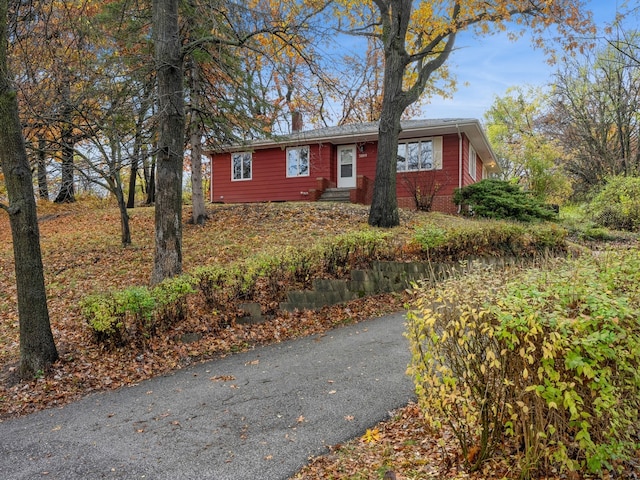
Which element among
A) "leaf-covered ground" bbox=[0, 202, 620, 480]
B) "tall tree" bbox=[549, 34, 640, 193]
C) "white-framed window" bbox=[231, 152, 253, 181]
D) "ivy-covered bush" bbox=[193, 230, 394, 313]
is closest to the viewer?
"leaf-covered ground" bbox=[0, 202, 620, 480]

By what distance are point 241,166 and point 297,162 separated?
307 centimetres

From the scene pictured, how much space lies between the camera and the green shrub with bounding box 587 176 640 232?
594 inches

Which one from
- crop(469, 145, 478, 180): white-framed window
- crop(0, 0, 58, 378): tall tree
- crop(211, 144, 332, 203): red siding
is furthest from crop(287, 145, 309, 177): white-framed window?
crop(0, 0, 58, 378): tall tree

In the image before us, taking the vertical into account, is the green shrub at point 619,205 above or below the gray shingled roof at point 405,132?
below

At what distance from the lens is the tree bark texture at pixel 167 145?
7.86m

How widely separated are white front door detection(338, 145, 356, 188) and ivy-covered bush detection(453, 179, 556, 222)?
4.76 m

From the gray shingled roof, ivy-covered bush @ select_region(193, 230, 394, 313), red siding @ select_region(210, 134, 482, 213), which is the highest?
the gray shingled roof

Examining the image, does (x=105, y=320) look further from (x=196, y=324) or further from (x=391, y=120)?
(x=391, y=120)

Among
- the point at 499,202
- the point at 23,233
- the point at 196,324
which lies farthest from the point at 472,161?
the point at 23,233

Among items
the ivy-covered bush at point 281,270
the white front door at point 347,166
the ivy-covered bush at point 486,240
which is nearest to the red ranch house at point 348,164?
the white front door at point 347,166

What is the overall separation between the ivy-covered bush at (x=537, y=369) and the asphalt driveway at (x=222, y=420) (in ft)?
3.91

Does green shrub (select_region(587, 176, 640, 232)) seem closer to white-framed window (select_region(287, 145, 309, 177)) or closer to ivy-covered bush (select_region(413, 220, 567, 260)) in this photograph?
ivy-covered bush (select_region(413, 220, 567, 260))

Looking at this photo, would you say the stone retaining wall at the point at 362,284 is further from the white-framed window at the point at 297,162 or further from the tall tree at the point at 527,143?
the tall tree at the point at 527,143

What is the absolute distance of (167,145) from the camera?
25.8 ft
